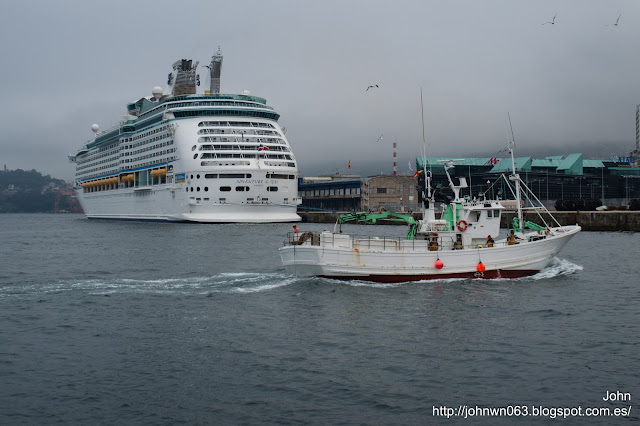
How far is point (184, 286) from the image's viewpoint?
90.7ft

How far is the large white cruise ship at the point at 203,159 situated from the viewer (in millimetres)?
78750

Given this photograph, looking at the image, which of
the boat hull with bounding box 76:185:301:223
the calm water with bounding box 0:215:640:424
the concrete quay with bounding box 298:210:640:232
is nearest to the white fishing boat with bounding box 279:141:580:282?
the calm water with bounding box 0:215:640:424

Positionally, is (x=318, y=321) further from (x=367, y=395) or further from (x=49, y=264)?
(x=49, y=264)

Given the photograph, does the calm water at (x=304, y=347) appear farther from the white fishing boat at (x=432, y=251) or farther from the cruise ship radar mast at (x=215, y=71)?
the cruise ship radar mast at (x=215, y=71)

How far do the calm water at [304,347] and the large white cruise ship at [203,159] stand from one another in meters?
48.0

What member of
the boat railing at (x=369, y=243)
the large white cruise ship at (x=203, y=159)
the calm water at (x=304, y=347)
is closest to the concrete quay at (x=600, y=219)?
the large white cruise ship at (x=203, y=159)

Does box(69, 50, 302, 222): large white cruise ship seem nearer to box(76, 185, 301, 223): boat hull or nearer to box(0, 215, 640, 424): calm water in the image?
box(76, 185, 301, 223): boat hull

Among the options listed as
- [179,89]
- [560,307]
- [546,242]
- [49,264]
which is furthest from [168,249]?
[179,89]

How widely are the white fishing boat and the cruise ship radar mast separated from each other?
8095 cm

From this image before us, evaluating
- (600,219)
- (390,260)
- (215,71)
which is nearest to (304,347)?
(390,260)

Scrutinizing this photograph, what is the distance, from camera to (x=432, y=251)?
27906 mm

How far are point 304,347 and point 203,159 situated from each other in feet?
217

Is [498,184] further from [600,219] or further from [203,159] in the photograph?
[203,159]

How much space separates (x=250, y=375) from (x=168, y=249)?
33.0m
